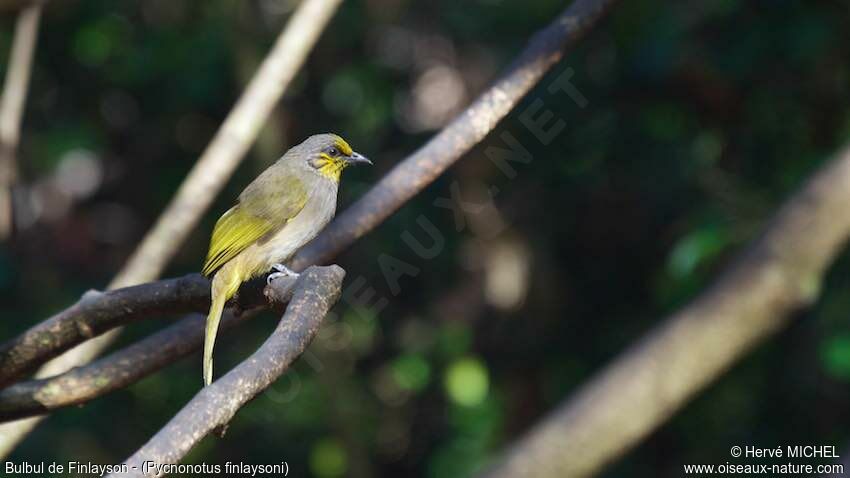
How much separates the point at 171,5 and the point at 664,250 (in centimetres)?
290

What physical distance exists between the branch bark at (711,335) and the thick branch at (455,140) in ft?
2.72

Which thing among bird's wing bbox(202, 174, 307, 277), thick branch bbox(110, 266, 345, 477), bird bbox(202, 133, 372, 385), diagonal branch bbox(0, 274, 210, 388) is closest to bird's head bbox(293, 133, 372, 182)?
bird bbox(202, 133, 372, 385)

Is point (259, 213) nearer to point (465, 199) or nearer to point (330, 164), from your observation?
point (330, 164)

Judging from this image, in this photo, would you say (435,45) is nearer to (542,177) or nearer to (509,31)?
(509,31)

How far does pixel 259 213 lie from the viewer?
3.53 metres

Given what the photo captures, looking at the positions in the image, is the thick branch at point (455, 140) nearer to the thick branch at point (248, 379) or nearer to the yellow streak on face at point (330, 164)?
the yellow streak on face at point (330, 164)

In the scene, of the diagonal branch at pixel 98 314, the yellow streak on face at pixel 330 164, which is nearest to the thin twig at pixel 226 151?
the yellow streak on face at pixel 330 164

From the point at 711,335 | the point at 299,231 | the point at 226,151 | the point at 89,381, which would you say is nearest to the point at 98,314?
the point at 89,381

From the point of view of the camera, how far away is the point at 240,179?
19.1ft

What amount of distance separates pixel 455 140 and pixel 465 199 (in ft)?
7.66

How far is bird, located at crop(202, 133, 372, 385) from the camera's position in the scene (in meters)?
3.28

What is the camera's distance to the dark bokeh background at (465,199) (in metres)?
5.21

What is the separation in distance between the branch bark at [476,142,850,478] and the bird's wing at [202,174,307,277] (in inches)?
41.0

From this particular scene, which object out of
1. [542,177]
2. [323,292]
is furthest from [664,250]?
[323,292]
